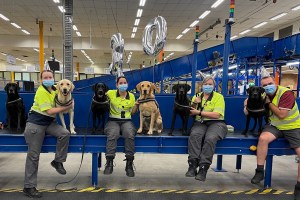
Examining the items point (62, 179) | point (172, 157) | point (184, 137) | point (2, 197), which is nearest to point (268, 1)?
point (172, 157)

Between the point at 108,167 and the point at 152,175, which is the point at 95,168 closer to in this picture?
the point at 108,167

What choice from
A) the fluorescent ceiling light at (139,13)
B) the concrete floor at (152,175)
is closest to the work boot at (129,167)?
the concrete floor at (152,175)

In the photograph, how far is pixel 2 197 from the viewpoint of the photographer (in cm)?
329

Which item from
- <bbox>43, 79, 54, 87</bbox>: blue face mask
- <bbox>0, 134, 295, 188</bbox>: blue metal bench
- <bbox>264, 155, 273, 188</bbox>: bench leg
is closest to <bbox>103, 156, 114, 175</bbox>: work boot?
<bbox>0, 134, 295, 188</bbox>: blue metal bench

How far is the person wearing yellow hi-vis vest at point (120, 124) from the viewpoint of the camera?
3.38m

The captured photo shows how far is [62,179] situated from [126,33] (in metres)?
15.3

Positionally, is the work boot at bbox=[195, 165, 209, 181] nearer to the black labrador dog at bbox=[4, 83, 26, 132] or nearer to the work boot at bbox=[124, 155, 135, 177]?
the work boot at bbox=[124, 155, 135, 177]

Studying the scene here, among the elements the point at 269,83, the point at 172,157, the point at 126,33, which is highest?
the point at 126,33

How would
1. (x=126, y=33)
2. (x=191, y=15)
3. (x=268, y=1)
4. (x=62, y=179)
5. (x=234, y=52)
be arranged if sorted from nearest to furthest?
(x=62, y=179), (x=234, y=52), (x=268, y=1), (x=191, y=15), (x=126, y=33)

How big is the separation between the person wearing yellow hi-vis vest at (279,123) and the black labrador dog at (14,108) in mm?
3545

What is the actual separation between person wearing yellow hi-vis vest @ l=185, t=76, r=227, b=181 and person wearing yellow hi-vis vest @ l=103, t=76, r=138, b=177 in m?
0.81

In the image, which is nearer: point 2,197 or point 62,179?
point 2,197

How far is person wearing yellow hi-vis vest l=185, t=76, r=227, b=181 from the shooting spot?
3.28 meters

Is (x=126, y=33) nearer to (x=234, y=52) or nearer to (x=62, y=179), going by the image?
(x=234, y=52)
